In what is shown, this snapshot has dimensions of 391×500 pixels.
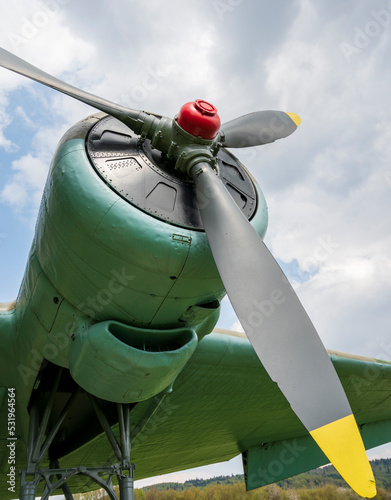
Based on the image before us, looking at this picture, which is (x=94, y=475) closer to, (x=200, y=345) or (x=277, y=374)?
(x=200, y=345)

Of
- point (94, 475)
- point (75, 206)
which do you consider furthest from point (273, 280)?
point (94, 475)

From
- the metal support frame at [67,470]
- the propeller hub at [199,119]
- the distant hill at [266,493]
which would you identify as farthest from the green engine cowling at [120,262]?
the distant hill at [266,493]

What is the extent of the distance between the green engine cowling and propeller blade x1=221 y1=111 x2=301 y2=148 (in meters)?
1.11

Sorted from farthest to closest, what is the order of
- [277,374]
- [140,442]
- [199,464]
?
[199,464]
[140,442]
[277,374]

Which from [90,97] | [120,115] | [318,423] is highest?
[90,97]

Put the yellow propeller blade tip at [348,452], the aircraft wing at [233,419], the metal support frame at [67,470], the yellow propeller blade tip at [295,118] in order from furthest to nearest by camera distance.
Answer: the aircraft wing at [233,419] → the yellow propeller blade tip at [295,118] → the metal support frame at [67,470] → the yellow propeller blade tip at [348,452]

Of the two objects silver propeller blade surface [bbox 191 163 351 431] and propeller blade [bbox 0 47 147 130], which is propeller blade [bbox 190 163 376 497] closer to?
silver propeller blade surface [bbox 191 163 351 431]

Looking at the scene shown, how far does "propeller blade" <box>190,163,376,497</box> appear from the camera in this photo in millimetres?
3004

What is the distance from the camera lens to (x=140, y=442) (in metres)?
9.29

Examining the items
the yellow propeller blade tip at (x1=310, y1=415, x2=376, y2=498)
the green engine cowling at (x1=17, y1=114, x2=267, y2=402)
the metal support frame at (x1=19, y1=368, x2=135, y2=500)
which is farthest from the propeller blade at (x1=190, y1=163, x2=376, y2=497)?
the metal support frame at (x1=19, y1=368, x2=135, y2=500)

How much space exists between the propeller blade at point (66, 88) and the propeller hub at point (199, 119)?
595mm

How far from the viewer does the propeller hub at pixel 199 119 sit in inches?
183

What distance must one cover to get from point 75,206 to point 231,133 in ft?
8.93

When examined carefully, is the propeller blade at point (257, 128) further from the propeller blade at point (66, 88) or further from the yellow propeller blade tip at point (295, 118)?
the propeller blade at point (66, 88)
